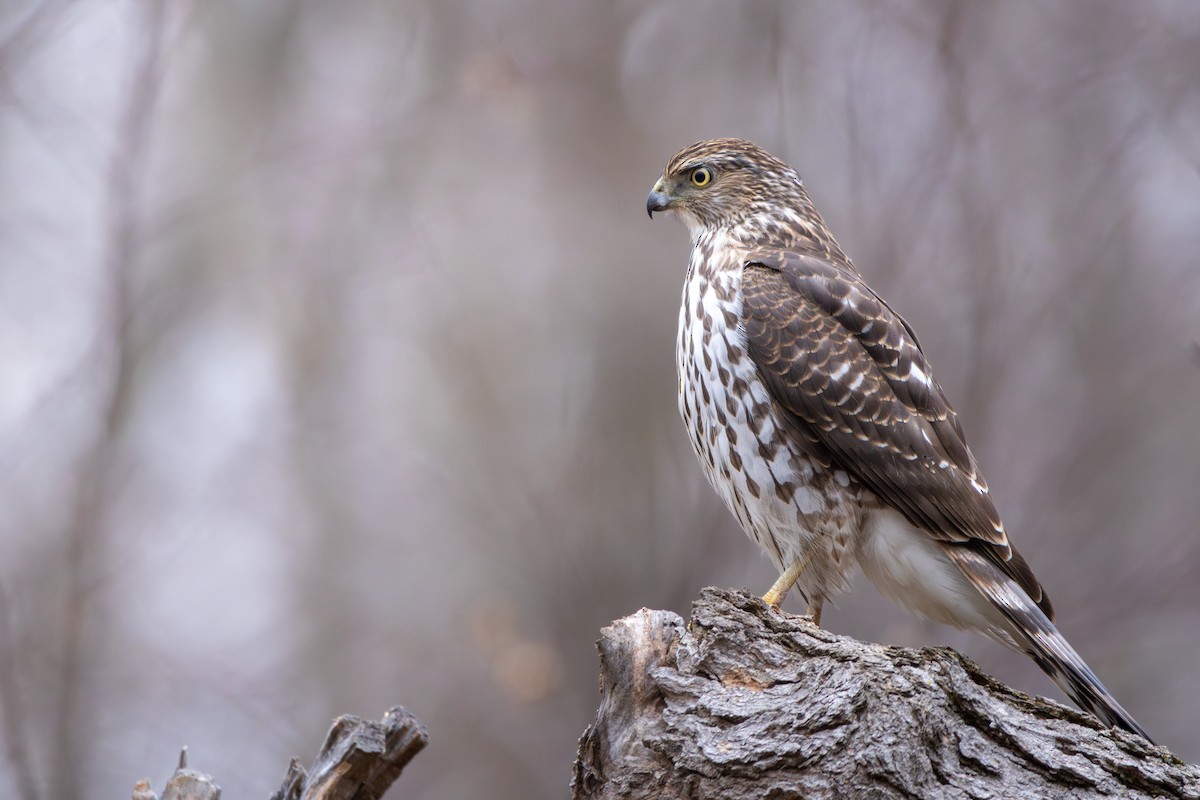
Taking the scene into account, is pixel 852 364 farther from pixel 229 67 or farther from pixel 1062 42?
pixel 229 67

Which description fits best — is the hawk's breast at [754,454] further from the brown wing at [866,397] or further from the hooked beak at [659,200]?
the hooked beak at [659,200]

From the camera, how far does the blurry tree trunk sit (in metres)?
2.81

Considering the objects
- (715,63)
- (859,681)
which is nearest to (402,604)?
(715,63)

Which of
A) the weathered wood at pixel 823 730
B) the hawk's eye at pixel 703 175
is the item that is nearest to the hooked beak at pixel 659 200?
the hawk's eye at pixel 703 175

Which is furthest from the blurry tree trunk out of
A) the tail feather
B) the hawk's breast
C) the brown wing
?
the tail feather

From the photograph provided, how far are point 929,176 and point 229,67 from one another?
496 cm

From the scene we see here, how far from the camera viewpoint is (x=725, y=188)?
4598 millimetres

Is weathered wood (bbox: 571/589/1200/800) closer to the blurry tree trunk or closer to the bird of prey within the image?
the blurry tree trunk

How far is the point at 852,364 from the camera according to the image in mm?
3982

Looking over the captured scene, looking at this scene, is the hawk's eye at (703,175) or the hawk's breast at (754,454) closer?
the hawk's breast at (754,454)

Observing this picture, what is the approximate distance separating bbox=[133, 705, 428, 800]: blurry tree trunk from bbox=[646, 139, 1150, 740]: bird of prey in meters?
1.42

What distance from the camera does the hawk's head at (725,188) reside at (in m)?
4.58

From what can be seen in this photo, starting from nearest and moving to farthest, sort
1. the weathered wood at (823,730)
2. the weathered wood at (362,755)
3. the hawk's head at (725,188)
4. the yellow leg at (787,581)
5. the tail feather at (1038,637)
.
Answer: the weathered wood at (823,730), the weathered wood at (362,755), the tail feather at (1038,637), the yellow leg at (787,581), the hawk's head at (725,188)

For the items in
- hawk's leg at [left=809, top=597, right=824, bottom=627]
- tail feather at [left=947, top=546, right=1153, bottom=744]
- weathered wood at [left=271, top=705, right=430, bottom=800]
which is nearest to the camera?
weathered wood at [left=271, top=705, right=430, bottom=800]
